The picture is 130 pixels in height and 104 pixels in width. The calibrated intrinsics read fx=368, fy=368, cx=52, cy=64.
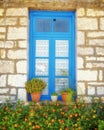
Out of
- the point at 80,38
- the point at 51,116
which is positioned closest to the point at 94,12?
the point at 80,38

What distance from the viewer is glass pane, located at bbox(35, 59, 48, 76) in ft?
23.4

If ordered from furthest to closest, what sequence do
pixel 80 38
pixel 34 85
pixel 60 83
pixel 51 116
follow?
pixel 60 83 → pixel 80 38 → pixel 34 85 → pixel 51 116

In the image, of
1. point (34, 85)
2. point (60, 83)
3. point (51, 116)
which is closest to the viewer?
point (51, 116)

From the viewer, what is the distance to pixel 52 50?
715 centimetres

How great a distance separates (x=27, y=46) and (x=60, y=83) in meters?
0.96

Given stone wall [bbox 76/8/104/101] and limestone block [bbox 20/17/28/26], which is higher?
limestone block [bbox 20/17/28/26]

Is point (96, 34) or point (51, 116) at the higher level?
point (96, 34)

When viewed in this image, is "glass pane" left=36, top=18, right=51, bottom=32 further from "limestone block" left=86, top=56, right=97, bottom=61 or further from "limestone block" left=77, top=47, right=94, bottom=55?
"limestone block" left=86, top=56, right=97, bottom=61

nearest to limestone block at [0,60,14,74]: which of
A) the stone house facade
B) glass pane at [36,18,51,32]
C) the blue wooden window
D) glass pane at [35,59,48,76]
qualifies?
the stone house facade

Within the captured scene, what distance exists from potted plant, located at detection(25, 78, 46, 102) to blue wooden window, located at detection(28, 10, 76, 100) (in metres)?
0.23

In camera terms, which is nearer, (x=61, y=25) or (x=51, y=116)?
(x=51, y=116)

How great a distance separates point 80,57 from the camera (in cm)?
688

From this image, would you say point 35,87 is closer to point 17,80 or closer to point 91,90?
point 17,80

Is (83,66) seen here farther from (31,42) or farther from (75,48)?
(31,42)
